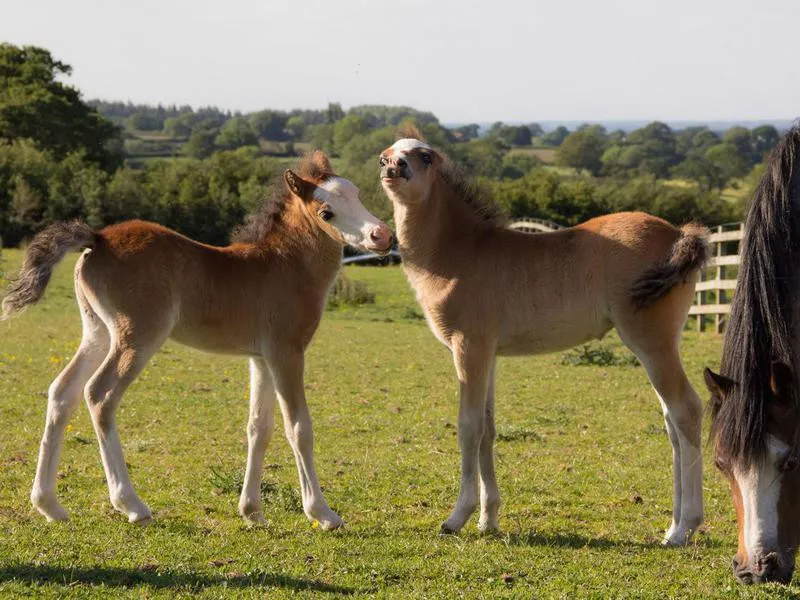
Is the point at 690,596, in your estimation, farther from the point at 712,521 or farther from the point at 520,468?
the point at 520,468

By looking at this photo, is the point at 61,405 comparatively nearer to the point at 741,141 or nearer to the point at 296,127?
the point at 741,141

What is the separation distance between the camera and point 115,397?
662cm

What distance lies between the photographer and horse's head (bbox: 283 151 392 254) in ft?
23.4

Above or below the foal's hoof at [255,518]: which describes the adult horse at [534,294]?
above

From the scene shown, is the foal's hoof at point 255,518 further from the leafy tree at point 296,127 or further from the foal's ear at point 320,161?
the leafy tree at point 296,127

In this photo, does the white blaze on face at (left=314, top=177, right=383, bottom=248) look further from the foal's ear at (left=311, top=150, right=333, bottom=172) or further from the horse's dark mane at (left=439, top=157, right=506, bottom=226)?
the horse's dark mane at (left=439, top=157, right=506, bottom=226)

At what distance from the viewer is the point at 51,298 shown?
24.9 meters

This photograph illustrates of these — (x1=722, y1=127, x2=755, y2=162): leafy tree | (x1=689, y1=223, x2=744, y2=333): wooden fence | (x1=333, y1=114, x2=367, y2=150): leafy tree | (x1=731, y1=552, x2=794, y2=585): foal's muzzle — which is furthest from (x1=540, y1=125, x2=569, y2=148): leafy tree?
(x1=731, y1=552, x2=794, y2=585): foal's muzzle

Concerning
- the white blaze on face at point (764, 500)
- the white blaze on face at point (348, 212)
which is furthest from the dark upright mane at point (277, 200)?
the white blaze on face at point (764, 500)

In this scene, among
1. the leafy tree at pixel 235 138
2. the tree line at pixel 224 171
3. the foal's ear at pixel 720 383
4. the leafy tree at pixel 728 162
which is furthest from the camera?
the leafy tree at pixel 235 138

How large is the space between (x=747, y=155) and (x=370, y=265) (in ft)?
190

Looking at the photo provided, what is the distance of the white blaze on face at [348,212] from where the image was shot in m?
7.21

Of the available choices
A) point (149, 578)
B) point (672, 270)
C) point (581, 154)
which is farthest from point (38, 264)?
point (581, 154)

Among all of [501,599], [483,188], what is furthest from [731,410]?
[483,188]
